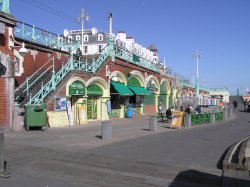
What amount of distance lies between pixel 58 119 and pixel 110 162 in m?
10.9

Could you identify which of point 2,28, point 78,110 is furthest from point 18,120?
point 78,110

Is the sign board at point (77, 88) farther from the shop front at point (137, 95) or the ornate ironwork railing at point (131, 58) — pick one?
the shop front at point (137, 95)

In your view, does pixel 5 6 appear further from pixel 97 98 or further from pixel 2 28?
pixel 97 98

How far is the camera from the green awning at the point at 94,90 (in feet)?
83.2

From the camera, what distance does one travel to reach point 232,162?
9.70 m

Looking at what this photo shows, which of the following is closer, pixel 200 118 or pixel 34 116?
pixel 34 116

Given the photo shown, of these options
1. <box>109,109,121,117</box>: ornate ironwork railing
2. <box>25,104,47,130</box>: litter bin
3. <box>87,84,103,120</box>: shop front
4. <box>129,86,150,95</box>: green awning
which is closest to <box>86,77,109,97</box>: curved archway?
<box>87,84,103,120</box>: shop front

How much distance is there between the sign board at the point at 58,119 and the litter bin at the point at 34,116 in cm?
199

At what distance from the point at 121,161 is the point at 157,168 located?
125 centimetres

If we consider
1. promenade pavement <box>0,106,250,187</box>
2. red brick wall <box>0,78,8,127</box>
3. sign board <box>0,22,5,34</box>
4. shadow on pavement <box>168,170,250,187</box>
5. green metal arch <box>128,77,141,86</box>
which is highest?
sign board <box>0,22,5,34</box>

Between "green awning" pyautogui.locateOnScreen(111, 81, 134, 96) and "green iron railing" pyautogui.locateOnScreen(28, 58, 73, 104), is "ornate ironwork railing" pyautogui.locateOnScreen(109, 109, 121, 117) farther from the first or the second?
"green iron railing" pyautogui.locateOnScreen(28, 58, 73, 104)

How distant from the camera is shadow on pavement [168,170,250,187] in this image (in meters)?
8.04

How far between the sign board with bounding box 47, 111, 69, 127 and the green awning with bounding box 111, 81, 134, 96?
8.54 meters

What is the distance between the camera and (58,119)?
67.9 feet
